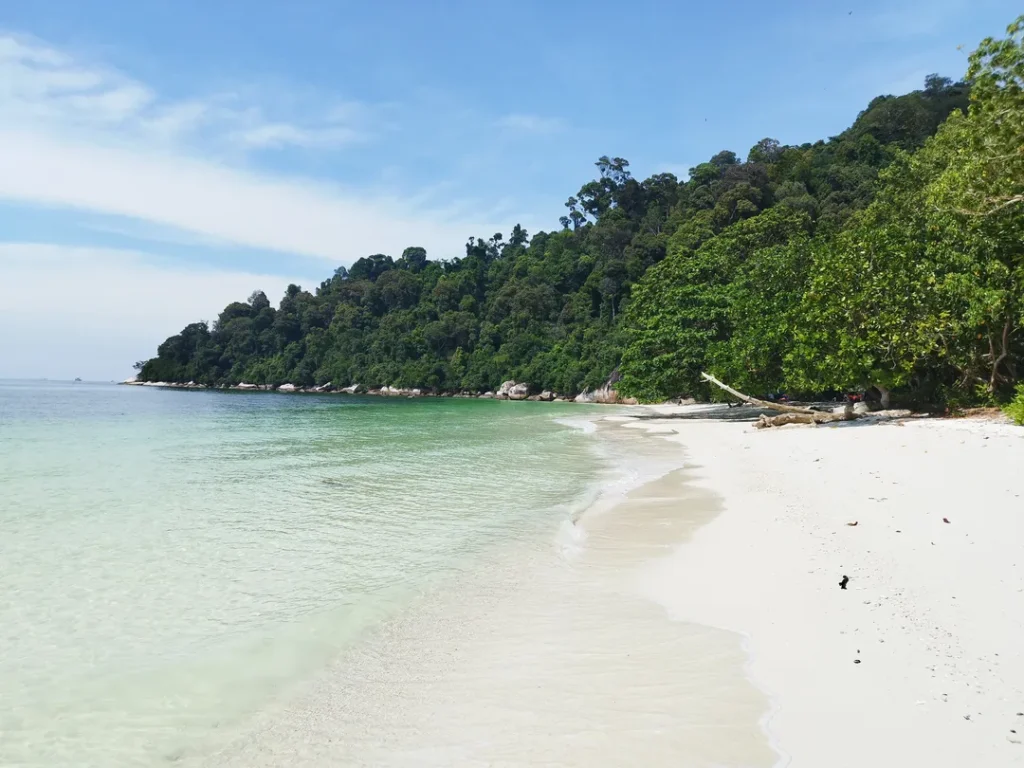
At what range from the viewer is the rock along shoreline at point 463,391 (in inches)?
2699

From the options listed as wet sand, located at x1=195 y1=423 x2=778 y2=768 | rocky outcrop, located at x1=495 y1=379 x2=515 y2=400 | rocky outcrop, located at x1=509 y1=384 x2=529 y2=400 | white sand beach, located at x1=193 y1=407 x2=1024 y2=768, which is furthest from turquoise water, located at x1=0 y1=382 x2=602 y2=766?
rocky outcrop, located at x1=495 y1=379 x2=515 y2=400

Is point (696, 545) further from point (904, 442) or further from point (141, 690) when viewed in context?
point (904, 442)

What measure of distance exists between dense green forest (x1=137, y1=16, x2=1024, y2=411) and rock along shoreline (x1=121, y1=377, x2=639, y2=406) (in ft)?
5.18

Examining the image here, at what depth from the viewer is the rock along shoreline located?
68.6 m

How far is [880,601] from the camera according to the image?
5.38 m

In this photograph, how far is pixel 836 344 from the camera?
2281 cm

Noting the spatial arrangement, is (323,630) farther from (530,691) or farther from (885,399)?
(885,399)

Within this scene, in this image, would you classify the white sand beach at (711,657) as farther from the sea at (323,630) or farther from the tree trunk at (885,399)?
the tree trunk at (885,399)

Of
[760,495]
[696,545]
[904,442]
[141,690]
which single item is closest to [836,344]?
[904,442]

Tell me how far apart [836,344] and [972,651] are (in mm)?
20870

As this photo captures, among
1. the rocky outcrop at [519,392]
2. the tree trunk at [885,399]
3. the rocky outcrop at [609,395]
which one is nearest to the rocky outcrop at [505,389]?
the rocky outcrop at [519,392]

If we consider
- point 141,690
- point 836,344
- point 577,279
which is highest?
point 577,279

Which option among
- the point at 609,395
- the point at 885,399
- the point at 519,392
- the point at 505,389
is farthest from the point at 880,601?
the point at 505,389

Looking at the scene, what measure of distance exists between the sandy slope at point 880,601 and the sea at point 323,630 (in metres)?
0.45
